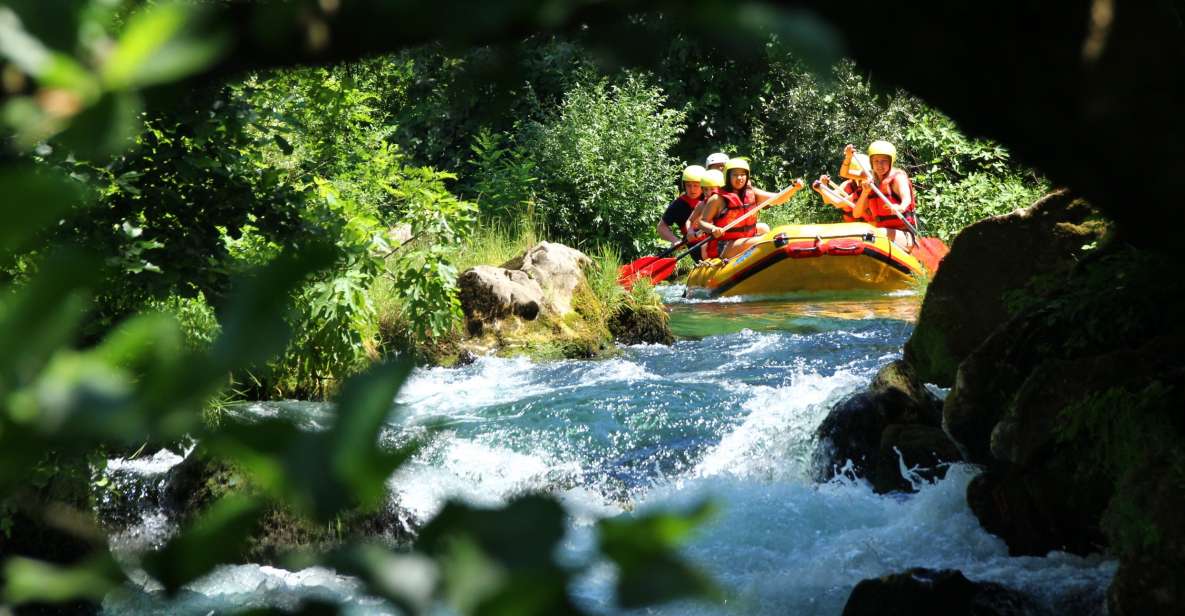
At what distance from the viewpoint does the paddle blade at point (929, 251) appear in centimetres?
1495

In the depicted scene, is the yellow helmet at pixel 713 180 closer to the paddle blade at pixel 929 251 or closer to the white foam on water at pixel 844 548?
the paddle blade at pixel 929 251

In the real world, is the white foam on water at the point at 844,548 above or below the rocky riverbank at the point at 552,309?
below

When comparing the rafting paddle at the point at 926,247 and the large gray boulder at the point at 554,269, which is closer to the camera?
the large gray boulder at the point at 554,269

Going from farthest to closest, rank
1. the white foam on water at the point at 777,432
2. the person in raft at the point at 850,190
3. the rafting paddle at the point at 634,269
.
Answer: the person in raft at the point at 850,190
the rafting paddle at the point at 634,269
the white foam on water at the point at 777,432

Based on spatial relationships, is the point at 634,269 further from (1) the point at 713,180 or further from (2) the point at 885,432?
(2) the point at 885,432

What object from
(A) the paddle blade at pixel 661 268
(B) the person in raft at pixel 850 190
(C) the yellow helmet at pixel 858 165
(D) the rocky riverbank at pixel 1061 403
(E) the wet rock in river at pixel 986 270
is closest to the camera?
(D) the rocky riverbank at pixel 1061 403

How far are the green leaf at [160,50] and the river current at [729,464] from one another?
2.48 metres

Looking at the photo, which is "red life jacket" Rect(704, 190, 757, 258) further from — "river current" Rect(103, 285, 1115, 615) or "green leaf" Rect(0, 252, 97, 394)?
"green leaf" Rect(0, 252, 97, 394)

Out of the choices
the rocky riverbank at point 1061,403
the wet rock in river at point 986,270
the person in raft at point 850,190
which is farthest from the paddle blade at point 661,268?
the rocky riverbank at point 1061,403

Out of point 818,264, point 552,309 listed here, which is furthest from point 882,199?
point 552,309

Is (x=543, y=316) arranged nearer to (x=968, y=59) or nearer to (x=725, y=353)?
(x=725, y=353)

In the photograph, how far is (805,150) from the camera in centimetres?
2114

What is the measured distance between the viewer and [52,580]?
405mm

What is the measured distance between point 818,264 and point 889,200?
1523mm
